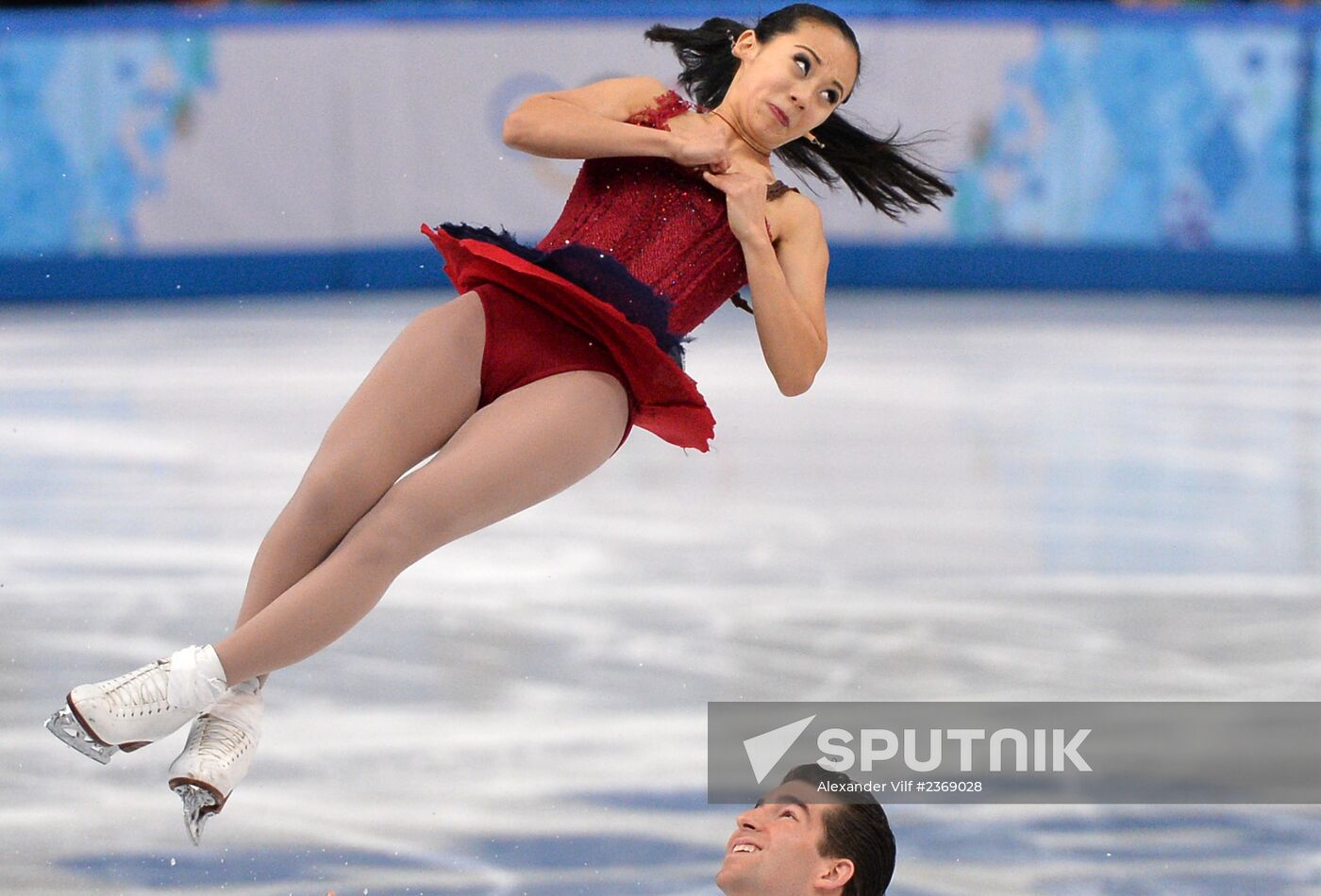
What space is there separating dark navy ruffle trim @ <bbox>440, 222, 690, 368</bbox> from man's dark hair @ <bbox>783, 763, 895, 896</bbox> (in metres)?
0.78

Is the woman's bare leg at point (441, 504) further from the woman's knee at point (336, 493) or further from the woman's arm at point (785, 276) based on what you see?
the woman's arm at point (785, 276)

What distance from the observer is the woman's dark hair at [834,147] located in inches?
135

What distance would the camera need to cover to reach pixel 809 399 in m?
8.23

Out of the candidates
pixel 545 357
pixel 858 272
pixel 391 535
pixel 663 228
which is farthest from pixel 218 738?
pixel 858 272

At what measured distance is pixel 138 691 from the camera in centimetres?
284

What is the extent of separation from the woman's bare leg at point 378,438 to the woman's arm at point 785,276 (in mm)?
459

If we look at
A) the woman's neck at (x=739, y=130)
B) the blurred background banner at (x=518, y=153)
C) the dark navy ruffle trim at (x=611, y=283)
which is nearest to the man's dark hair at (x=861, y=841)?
the dark navy ruffle trim at (x=611, y=283)

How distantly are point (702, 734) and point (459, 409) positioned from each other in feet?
4.64

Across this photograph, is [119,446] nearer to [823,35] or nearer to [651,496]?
[651,496]

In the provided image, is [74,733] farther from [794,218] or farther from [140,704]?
[794,218]

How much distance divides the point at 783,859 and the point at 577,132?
1216 mm

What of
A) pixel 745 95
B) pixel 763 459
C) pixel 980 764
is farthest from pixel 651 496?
pixel 745 95

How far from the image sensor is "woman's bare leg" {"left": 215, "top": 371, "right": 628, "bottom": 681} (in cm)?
287

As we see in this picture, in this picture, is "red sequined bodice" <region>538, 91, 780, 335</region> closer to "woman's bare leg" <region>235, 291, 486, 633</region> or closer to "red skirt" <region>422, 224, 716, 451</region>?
"red skirt" <region>422, 224, 716, 451</region>
